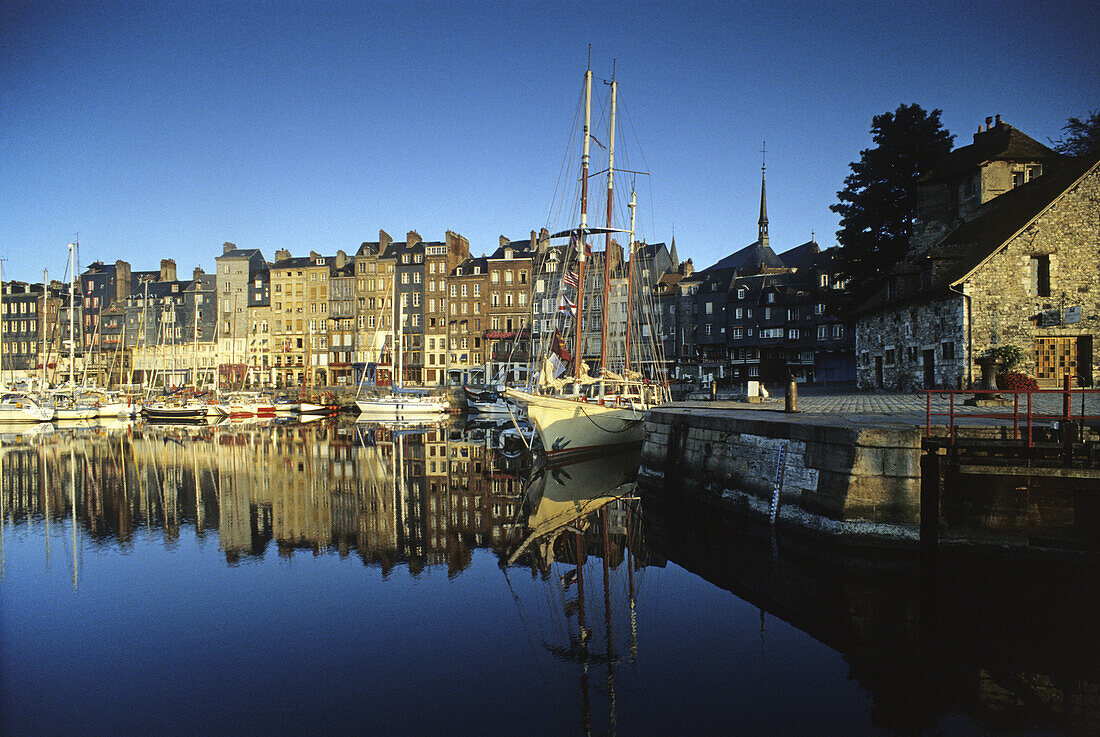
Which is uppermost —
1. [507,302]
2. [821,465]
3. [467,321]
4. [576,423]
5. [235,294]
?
[235,294]

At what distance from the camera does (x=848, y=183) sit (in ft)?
136

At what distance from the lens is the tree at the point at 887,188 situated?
127ft

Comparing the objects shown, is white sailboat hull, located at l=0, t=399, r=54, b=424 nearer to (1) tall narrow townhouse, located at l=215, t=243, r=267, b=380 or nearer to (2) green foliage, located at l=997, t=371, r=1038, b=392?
(1) tall narrow townhouse, located at l=215, t=243, r=267, b=380

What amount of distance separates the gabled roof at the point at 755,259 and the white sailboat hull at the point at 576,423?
5237 cm

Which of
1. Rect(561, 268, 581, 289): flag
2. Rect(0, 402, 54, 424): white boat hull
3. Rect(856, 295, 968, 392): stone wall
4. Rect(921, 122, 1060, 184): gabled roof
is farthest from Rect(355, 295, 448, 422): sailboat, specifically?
Rect(921, 122, 1060, 184): gabled roof

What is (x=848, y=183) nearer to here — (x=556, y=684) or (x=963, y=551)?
(x=963, y=551)

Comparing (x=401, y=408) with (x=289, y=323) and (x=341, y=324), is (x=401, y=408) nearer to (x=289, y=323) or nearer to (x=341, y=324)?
(x=341, y=324)

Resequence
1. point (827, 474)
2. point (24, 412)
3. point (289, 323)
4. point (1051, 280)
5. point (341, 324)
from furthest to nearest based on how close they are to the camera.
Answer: point (289, 323)
point (341, 324)
point (24, 412)
point (1051, 280)
point (827, 474)

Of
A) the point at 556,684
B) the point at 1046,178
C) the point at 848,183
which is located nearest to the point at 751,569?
the point at 556,684

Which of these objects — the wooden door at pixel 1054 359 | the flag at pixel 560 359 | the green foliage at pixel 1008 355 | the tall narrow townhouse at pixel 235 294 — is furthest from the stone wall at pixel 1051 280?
the tall narrow townhouse at pixel 235 294

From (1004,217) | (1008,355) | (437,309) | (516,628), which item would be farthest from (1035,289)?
(437,309)

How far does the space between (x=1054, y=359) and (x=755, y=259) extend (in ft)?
181

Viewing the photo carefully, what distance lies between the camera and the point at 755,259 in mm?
77125

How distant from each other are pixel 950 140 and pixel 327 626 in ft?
142
